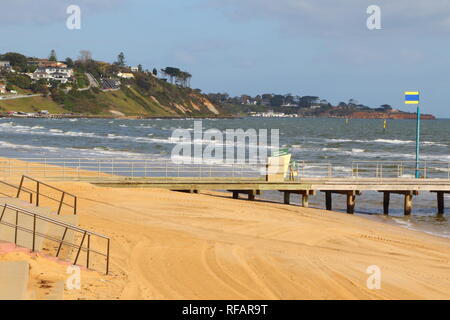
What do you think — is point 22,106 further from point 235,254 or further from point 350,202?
point 235,254

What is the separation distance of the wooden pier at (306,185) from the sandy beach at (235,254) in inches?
49.0

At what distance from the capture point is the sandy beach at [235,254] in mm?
12250

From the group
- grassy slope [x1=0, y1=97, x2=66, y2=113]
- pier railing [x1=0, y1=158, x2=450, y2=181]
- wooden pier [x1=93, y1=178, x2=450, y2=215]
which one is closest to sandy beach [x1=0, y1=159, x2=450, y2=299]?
wooden pier [x1=93, y1=178, x2=450, y2=215]

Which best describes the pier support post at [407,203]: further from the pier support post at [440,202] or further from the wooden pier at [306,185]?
the pier support post at [440,202]

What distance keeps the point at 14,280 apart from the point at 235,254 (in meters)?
6.16

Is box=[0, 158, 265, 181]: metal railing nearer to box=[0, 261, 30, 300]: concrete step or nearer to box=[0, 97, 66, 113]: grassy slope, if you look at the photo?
box=[0, 261, 30, 300]: concrete step

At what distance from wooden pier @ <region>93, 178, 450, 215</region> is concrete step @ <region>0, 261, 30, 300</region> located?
14062 millimetres

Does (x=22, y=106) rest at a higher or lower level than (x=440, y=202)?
higher

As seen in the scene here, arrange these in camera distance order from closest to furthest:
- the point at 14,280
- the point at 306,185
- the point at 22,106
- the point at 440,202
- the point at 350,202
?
the point at 14,280
the point at 306,185
the point at 350,202
the point at 440,202
the point at 22,106

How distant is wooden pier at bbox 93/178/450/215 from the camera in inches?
1011

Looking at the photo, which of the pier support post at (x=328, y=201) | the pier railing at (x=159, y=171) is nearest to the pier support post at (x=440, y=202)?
the pier railing at (x=159, y=171)

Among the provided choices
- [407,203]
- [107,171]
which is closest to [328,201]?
[407,203]

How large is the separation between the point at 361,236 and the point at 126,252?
759 cm

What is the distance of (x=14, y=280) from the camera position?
34.2ft
